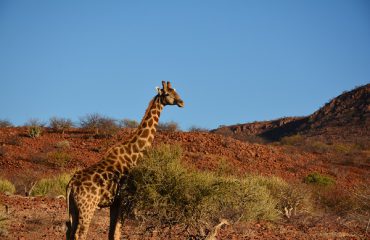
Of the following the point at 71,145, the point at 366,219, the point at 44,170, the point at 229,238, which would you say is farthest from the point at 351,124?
the point at 229,238

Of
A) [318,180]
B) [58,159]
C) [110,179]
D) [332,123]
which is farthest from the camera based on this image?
[332,123]

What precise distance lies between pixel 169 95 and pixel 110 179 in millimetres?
2097

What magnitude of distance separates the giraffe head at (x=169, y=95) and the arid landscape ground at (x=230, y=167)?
3.44ft

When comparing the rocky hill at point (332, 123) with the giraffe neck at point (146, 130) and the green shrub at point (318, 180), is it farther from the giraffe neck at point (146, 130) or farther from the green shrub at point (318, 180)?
the giraffe neck at point (146, 130)

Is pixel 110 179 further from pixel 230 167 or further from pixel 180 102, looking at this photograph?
pixel 230 167

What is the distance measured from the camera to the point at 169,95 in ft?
36.1

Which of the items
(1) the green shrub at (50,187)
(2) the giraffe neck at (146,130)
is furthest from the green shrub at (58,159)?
(2) the giraffe neck at (146,130)

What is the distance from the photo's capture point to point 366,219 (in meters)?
17.9

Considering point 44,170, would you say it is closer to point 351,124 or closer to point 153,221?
point 153,221

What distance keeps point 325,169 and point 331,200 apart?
488 inches

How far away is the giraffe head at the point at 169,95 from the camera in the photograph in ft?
36.1

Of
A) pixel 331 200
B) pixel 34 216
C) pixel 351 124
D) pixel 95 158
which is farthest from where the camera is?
pixel 351 124

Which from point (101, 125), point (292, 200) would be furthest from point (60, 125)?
point (292, 200)

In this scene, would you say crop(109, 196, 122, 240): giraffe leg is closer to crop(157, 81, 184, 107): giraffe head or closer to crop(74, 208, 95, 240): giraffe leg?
crop(74, 208, 95, 240): giraffe leg
